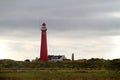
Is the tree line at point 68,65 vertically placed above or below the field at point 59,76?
above

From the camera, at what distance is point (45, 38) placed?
222 ft

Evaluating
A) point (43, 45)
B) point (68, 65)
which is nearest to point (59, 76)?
point (68, 65)

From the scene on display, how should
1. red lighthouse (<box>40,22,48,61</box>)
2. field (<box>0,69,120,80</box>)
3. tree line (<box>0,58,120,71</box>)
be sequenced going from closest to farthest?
field (<box>0,69,120,80</box>)
tree line (<box>0,58,120,71</box>)
red lighthouse (<box>40,22,48,61</box>)

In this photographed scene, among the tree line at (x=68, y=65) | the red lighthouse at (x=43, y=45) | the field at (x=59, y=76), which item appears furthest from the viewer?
the red lighthouse at (x=43, y=45)

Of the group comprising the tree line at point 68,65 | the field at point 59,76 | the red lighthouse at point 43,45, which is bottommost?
the field at point 59,76

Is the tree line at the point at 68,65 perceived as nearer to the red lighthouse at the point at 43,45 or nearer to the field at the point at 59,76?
the red lighthouse at the point at 43,45

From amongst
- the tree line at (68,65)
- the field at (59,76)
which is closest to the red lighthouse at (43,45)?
the tree line at (68,65)

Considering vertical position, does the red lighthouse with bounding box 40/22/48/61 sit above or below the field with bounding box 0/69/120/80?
above

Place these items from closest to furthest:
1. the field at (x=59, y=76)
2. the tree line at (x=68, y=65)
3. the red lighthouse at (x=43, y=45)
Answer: the field at (x=59, y=76) → the tree line at (x=68, y=65) → the red lighthouse at (x=43, y=45)

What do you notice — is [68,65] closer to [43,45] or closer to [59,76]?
[43,45]

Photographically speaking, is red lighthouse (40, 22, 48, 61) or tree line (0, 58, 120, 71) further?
red lighthouse (40, 22, 48, 61)

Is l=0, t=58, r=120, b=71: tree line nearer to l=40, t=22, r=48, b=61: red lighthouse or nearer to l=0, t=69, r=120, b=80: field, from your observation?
l=40, t=22, r=48, b=61: red lighthouse

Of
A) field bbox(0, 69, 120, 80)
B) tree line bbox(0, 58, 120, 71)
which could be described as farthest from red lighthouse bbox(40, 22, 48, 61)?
field bbox(0, 69, 120, 80)

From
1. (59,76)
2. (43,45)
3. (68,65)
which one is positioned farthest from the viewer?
(43,45)
